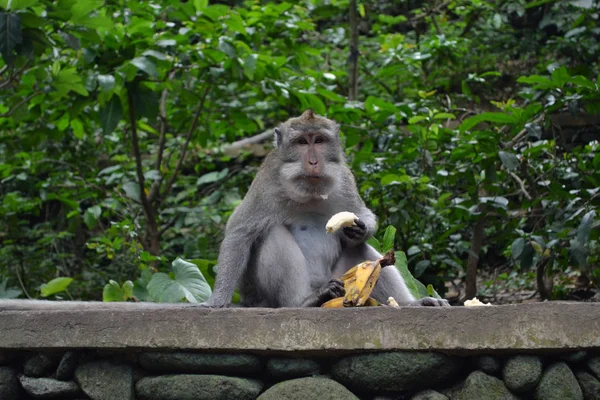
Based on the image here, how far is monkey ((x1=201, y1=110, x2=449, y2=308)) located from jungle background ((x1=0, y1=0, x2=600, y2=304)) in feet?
3.35

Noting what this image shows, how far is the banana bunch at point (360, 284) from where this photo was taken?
149 inches

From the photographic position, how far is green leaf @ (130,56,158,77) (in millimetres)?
6074

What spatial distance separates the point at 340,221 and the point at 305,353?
942 mm

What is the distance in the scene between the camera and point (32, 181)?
8.61m

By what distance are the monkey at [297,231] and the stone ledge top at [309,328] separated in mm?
573

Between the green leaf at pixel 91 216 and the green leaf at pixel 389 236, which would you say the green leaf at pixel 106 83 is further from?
the green leaf at pixel 389 236

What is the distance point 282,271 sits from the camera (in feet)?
13.8

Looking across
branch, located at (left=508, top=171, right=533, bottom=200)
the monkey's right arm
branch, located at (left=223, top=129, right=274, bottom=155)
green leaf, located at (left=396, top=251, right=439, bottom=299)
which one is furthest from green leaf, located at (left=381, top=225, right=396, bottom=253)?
branch, located at (left=223, top=129, right=274, bottom=155)

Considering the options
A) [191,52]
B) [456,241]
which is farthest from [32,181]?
[456,241]

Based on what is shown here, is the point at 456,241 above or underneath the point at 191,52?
underneath

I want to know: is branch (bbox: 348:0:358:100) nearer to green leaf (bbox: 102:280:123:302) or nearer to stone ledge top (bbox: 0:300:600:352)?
green leaf (bbox: 102:280:123:302)

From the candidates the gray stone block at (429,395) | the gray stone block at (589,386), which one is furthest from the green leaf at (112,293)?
the gray stone block at (589,386)

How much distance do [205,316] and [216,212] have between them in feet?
17.3

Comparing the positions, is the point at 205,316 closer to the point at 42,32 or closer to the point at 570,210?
the point at 42,32
